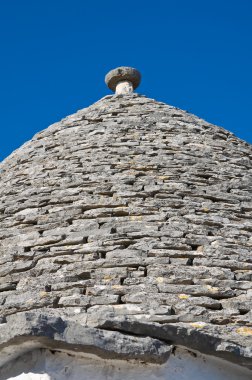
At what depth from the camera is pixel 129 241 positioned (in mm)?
4336

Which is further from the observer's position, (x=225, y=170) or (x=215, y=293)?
(x=225, y=170)

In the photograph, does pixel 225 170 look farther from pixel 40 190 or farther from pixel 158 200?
pixel 40 190

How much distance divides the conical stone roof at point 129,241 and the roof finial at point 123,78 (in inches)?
62.2

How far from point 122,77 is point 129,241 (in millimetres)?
3890

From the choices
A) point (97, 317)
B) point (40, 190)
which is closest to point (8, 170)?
point (40, 190)

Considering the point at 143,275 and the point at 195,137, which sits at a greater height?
the point at 195,137

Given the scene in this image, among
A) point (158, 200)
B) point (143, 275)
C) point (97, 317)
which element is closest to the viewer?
point (97, 317)

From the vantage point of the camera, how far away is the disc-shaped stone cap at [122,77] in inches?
308

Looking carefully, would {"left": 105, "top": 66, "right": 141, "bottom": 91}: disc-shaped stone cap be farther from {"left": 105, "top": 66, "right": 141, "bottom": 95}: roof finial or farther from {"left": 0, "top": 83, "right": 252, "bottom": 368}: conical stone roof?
{"left": 0, "top": 83, "right": 252, "bottom": 368}: conical stone roof

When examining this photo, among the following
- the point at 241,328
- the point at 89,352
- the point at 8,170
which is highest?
the point at 8,170

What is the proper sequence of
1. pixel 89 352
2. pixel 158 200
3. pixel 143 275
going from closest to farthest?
pixel 89 352 < pixel 143 275 < pixel 158 200

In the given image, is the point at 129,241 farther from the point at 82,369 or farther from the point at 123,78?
the point at 123,78

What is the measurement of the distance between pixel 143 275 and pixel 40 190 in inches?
58.1

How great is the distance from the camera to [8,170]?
598 centimetres
